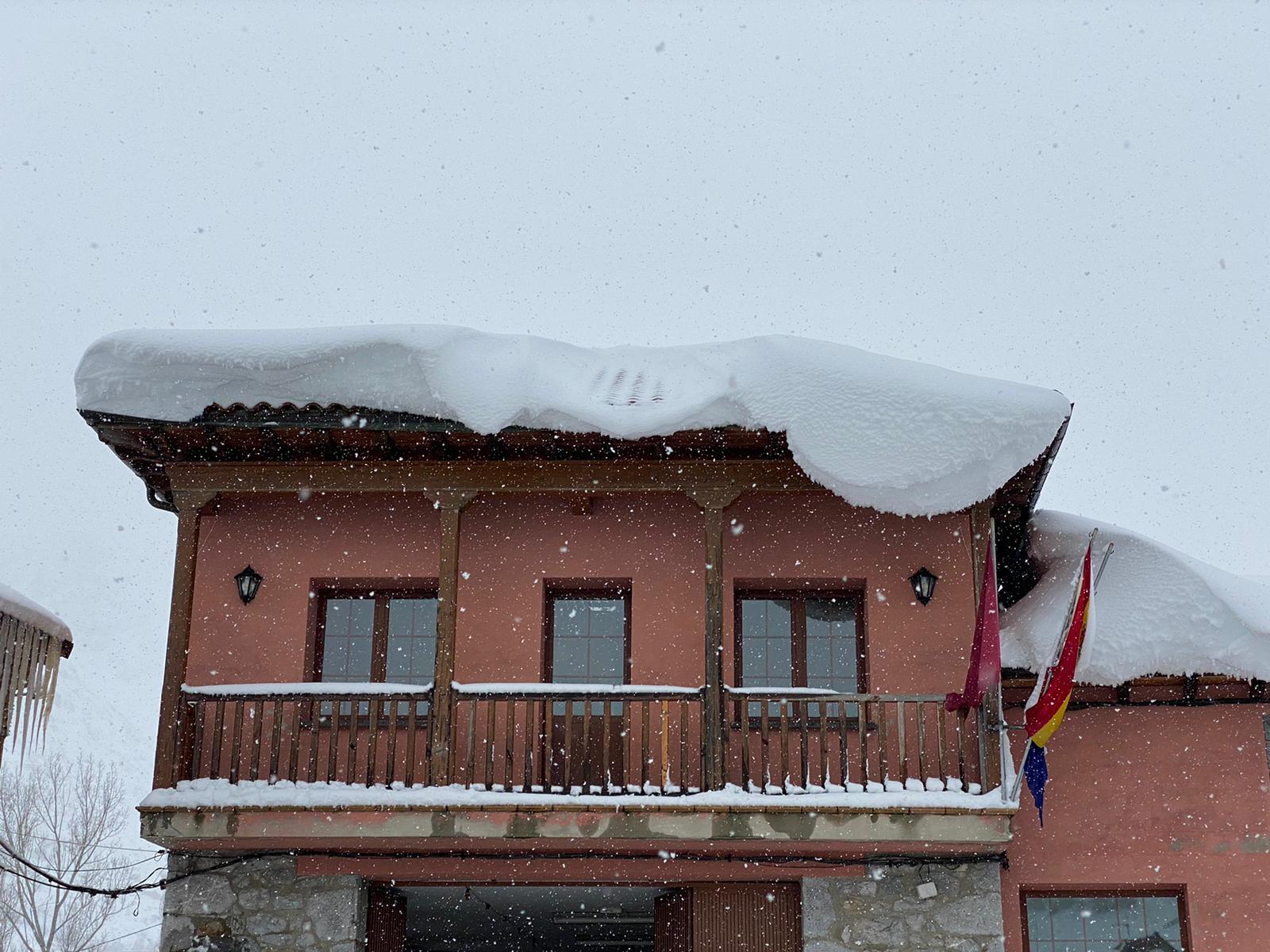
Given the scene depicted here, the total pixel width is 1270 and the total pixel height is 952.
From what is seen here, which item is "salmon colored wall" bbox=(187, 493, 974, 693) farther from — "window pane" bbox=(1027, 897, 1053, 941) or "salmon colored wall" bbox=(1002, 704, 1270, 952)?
"window pane" bbox=(1027, 897, 1053, 941)

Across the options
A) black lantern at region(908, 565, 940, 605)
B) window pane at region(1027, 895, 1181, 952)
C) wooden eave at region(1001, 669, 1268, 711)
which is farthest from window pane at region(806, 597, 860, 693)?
window pane at region(1027, 895, 1181, 952)

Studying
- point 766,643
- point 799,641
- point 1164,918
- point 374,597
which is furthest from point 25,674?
point 1164,918

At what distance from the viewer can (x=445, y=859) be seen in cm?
1081

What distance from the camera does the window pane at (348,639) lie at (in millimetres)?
11664

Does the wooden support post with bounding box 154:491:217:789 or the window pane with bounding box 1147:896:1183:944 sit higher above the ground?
the wooden support post with bounding box 154:491:217:789

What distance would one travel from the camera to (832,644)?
38.0 feet

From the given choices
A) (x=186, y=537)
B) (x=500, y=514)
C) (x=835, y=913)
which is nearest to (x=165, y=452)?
(x=186, y=537)

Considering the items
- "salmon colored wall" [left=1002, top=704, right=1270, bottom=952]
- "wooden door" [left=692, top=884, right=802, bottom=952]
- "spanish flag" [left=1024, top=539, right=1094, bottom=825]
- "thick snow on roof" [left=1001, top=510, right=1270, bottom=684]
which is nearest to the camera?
"spanish flag" [left=1024, top=539, right=1094, bottom=825]

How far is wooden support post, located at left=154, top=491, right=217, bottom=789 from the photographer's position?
1036cm

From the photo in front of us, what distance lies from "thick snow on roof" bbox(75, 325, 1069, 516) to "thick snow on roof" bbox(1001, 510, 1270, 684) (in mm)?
1719

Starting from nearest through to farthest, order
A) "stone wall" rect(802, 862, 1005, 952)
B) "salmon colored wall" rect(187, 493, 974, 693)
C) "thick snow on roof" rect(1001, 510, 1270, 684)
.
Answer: "stone wall" rect(802, 862, 1005, 952) → "thick snow on roof" rect(1001, 510, 1270, 684) → "salmon colored wall" rect(187, 493, 974, 693)

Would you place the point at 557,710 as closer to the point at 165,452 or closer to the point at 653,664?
the point at 653,664

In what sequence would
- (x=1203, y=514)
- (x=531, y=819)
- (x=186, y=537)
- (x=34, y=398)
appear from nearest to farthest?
(x=531, y=819) < (x=186, y=537) < (x=1203, y=514) < (x=34, y=398)

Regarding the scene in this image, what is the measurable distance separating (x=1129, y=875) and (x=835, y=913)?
7.60 feet
